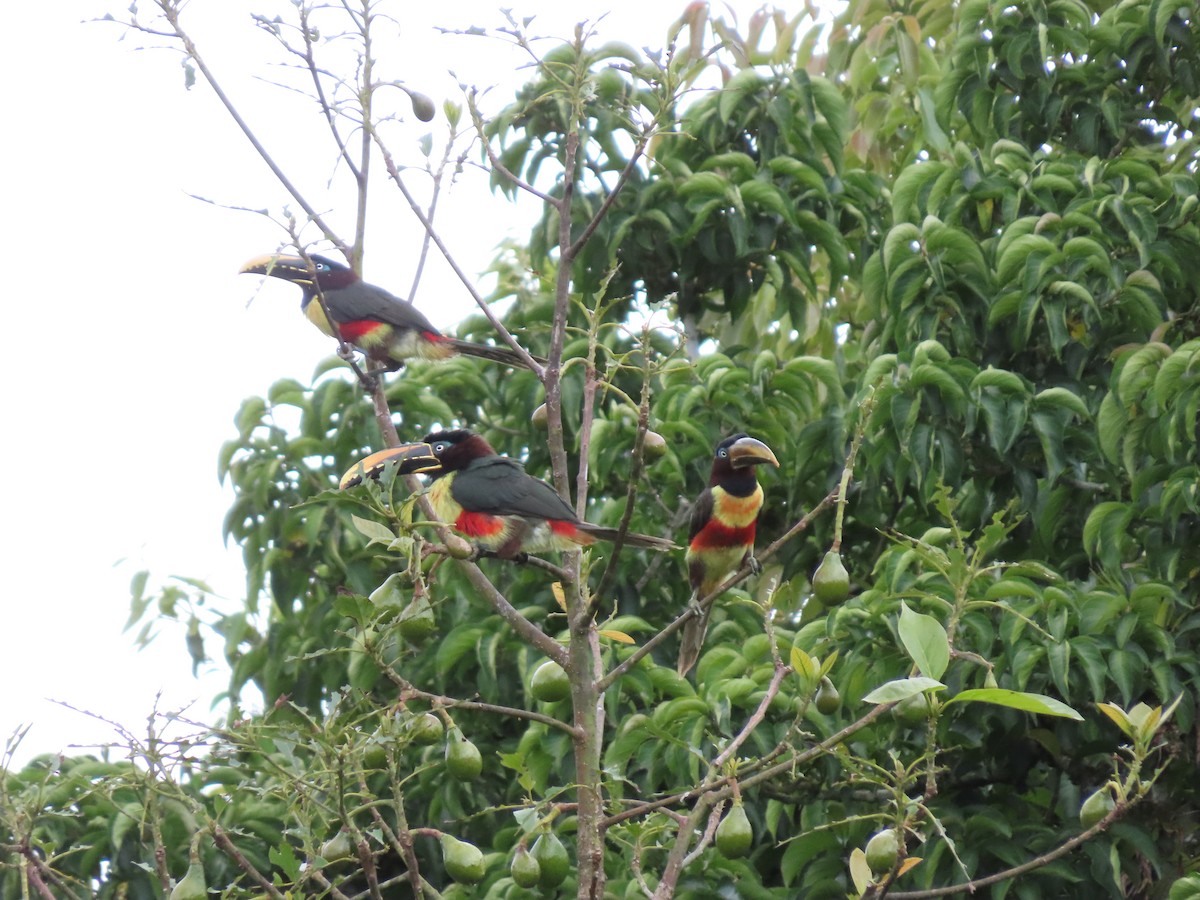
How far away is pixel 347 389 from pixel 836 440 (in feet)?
5.90

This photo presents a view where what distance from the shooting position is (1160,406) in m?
4.12

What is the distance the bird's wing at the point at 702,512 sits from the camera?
180 inches

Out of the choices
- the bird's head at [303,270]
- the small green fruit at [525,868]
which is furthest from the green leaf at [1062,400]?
A: the small green fruit at [525,868]

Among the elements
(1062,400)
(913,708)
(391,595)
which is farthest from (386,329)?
(913,708)

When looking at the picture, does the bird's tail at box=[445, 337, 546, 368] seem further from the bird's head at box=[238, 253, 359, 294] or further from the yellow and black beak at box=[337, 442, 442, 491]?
the yellow and black beak at box=[337, 442, 442, 491]

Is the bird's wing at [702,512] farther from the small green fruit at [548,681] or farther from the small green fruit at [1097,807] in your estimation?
the small green fruit at [1097,807]

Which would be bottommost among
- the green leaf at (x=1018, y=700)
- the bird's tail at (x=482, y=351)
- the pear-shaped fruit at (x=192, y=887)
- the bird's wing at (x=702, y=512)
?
the pear-shaped fruit at (x=192, y=887)

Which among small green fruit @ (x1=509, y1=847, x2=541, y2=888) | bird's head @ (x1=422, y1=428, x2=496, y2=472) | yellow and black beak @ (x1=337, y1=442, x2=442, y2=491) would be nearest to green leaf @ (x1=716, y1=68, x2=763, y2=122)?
bird's head @ (x1=422, y1=428, x2=496, y2=472)

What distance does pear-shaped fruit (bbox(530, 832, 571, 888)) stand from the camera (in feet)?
8.48

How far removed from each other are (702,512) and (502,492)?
3.13 feet

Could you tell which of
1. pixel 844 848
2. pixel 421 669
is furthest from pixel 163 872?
pixel 421 669

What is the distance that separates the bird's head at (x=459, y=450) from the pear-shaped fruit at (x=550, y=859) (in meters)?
1.54

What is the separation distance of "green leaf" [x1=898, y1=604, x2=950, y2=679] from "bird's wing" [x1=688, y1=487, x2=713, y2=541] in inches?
89.6

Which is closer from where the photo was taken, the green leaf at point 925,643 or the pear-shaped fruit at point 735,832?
the green leaf at point 925,643
